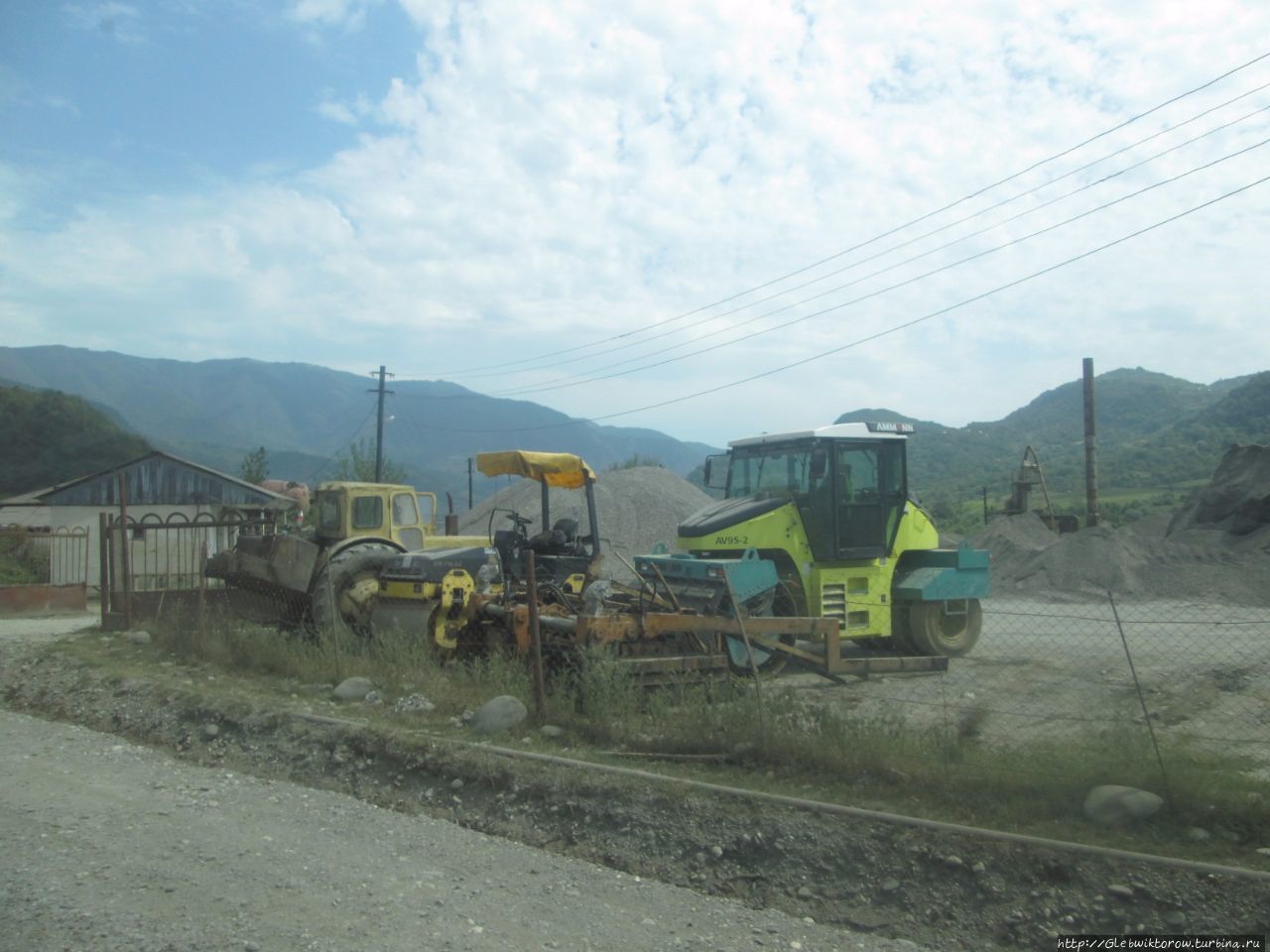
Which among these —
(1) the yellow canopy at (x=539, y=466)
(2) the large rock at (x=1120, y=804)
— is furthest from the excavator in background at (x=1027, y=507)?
(2) the large rock at (x=1120, y=804)

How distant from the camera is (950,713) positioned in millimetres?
8695

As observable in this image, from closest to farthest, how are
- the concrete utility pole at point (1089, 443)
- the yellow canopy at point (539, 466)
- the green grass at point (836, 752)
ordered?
the green grass at point (836, 752) → the yellow canopy at point (539, 466) → the concrete utility pole at point (1089, 443)

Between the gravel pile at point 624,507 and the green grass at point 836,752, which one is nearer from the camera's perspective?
the green grass at point 836,752

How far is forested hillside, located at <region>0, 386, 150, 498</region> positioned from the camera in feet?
164

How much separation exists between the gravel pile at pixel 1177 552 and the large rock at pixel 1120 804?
1502 centimetres

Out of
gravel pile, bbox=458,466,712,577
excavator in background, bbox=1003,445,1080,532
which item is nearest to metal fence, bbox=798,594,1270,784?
excavator in background, bbox=1003,445,1080,532

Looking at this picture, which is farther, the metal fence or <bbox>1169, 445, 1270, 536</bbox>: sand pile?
<bbox>1169, 445, 1270, 536</bbox>: sand pile

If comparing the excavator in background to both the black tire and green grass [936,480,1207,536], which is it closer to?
green grass [936,480,1207,536]

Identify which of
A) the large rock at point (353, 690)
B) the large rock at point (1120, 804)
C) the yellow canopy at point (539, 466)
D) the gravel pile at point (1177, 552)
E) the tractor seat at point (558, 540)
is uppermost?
the yellow canopy at point (539, 466)

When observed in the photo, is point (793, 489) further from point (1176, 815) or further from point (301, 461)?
point (301, 461)

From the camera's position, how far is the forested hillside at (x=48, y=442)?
4994 cm

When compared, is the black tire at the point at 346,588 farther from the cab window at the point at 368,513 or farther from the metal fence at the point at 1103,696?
the metal fence at the point at 1103,696

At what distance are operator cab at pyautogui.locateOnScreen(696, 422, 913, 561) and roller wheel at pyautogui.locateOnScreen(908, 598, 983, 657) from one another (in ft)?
3.27

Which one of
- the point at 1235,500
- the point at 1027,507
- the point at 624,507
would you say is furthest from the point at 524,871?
the point at 624,507
